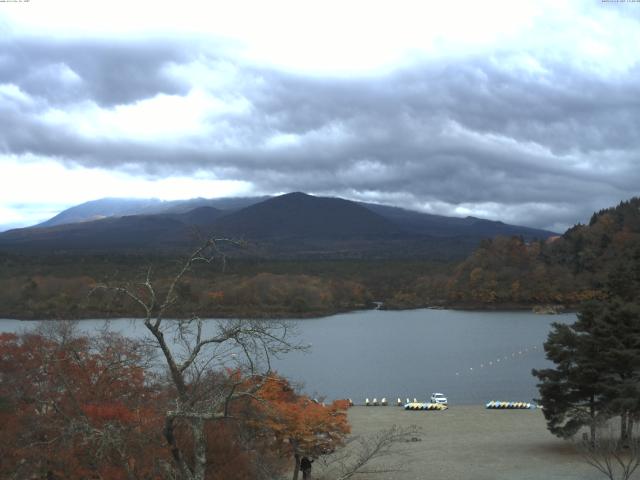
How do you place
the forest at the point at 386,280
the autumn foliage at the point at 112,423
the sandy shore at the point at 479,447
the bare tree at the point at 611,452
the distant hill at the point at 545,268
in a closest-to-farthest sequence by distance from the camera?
the autumn foliage at the point at 112,423, the bare tree at the point at 611,452, the sandy shore at the point at 479,447, the forest at the point at 386,280, the distant hill at the point at 545,268

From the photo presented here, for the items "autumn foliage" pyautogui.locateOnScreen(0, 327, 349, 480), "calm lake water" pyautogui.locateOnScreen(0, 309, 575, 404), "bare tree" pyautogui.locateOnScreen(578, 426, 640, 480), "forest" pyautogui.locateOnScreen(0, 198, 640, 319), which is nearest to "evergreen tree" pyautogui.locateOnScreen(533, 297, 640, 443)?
"bare tree" pyautogui.locateOnScreen(578, 426, 640, 480)

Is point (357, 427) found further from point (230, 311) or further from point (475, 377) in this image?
point (230, 311)

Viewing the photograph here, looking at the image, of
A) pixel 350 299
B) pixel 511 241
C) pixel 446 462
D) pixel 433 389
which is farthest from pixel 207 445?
pixel 511 241

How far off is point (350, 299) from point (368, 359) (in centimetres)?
5245

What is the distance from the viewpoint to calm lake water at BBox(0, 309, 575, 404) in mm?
38688

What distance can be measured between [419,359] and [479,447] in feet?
90.9

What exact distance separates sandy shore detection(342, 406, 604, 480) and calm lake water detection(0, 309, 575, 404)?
190 inches

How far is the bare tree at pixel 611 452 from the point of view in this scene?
14.5m

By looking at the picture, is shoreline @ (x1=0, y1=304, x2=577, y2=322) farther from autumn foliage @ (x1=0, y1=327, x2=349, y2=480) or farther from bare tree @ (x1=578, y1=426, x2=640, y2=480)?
bare tree @ (x1=578, y1=426, x2=640, y2=480)

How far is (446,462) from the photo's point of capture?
20.0 m

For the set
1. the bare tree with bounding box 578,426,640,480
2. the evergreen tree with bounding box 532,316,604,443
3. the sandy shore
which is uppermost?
the evergreen tree with bounding box 532,316,604,443

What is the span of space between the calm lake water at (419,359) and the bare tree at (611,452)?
52.0 ft

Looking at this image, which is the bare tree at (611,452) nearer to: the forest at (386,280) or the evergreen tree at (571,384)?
the evergreen tree at (571,384)

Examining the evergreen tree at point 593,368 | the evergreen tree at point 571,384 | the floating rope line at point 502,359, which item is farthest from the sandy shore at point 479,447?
the floating rope line at point 502,359
